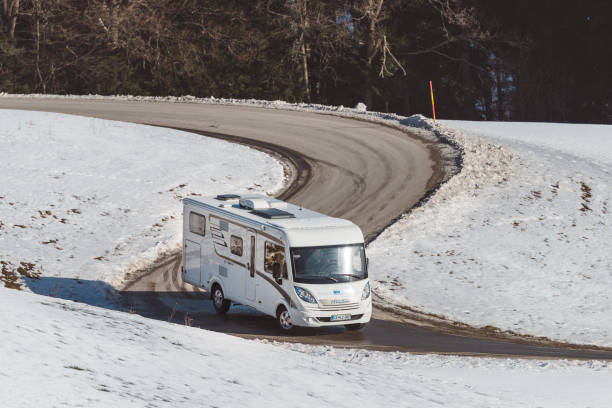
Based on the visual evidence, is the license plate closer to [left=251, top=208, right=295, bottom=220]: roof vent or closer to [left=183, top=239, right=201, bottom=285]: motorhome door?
[left=251, top=208, right=295, bottom=220]: roof vent

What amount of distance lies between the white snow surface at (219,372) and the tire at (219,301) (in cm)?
385

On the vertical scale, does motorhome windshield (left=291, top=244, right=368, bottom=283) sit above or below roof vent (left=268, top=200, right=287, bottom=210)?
below

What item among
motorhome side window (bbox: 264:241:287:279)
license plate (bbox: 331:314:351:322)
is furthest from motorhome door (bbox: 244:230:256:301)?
license plate (bbox: 331:314:351:322)

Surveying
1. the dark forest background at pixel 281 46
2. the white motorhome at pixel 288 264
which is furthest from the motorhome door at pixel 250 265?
the dark forest background at pixel 281 46

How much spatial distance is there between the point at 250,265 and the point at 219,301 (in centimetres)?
169

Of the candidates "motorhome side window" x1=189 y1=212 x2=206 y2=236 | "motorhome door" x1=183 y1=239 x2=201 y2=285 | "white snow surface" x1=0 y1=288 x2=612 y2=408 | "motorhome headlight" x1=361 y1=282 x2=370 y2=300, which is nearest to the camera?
"white snow surface" x1=0 y1=288 x2=612 y2=408

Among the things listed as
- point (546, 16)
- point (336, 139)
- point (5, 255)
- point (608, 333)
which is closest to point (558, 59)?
point (546, 16)

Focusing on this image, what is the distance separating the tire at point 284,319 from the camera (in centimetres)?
1883

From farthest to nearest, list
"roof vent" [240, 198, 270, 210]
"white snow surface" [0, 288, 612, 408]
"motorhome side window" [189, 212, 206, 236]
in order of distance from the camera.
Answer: "motorhome side window" [189, 212, 206, 236] < "roof vent" [240, 198, 270, 210] < "white snow surface" [0, 288, 612, 408]

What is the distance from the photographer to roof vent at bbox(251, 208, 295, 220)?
1973cm

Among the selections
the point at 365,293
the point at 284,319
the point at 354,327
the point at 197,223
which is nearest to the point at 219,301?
the point at 197,223

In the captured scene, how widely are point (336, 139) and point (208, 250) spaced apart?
16.7m

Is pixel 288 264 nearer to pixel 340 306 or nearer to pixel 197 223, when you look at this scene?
pixel 340 306

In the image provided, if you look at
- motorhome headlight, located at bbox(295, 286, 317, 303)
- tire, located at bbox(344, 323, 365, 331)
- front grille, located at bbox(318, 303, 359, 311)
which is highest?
motorhome headlight, located at bbox(295, 286, 317, 303)
